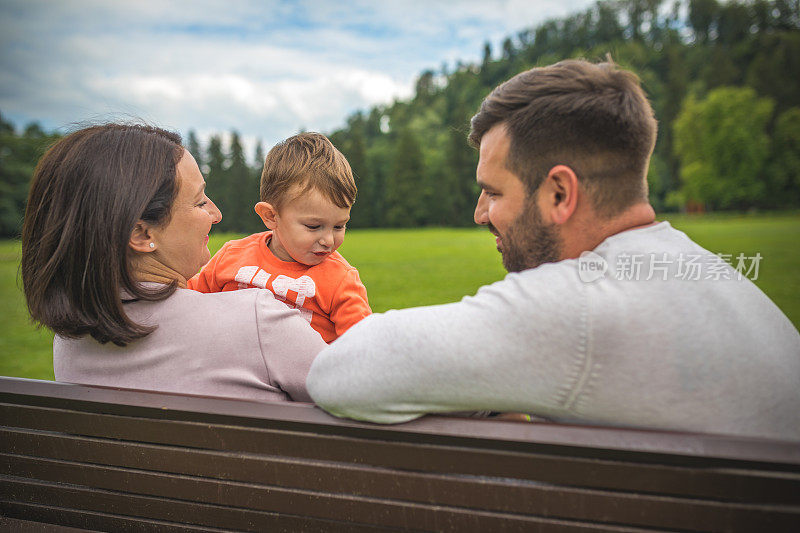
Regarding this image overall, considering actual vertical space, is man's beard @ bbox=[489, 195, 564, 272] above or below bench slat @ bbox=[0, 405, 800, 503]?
above

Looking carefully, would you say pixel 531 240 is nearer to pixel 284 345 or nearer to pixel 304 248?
pixel 284 345

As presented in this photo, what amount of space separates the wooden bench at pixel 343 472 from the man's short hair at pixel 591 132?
82cm

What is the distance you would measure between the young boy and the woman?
32.7 inches

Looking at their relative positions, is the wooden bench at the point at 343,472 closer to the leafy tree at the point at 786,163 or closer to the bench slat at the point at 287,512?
the bench slat at the point at 287,512

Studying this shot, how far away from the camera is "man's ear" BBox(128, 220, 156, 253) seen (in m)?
1.97

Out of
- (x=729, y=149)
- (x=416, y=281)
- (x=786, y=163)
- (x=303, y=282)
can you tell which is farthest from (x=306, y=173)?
(x=786, y=163)

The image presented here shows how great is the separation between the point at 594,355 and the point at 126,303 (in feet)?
4.99

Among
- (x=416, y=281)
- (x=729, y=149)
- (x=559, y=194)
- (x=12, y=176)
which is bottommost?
(x=416, y=281)

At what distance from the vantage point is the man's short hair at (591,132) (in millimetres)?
1794

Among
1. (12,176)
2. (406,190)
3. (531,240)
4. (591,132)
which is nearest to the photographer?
(591,132)

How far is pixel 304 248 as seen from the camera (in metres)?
2.83

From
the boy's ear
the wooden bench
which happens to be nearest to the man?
the wooden bench

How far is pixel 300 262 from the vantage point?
9.55ft

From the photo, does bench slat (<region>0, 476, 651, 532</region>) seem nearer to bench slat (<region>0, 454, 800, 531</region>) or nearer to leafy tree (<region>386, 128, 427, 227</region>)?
bench slat (<region>0, 454, 800, 531</region>)
